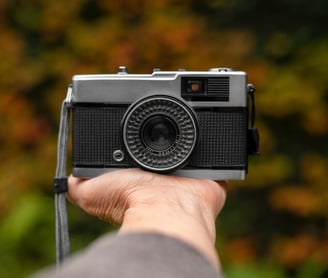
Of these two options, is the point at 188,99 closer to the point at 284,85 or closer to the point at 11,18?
A: the point at 284,85

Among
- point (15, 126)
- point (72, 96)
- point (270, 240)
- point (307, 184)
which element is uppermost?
point (72, 96)

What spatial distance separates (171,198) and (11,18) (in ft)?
11.7

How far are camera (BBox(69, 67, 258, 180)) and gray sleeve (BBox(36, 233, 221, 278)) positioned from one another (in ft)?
2.55

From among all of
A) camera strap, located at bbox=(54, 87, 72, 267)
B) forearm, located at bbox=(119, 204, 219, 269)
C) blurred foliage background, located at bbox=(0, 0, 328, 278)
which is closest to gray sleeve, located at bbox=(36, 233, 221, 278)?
forearm, located at bbox=(119, 204, 219, 269)

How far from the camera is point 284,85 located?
16.0 ft

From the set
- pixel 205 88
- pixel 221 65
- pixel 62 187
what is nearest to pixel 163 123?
pixel 205 88

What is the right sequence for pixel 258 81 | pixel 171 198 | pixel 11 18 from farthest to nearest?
pixel 11 18 < pixel 258 81 < pixel 171 198

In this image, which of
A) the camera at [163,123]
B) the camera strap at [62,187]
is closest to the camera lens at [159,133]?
the camera at [163,123]

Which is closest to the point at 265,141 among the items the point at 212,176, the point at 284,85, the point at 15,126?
the point at 284,85

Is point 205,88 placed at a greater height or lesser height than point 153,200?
greater

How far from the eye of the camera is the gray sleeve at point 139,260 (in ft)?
3.77

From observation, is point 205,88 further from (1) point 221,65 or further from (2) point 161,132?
(1) point 221,65

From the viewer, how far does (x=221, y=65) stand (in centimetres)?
472

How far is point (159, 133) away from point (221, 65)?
267 centimetres
